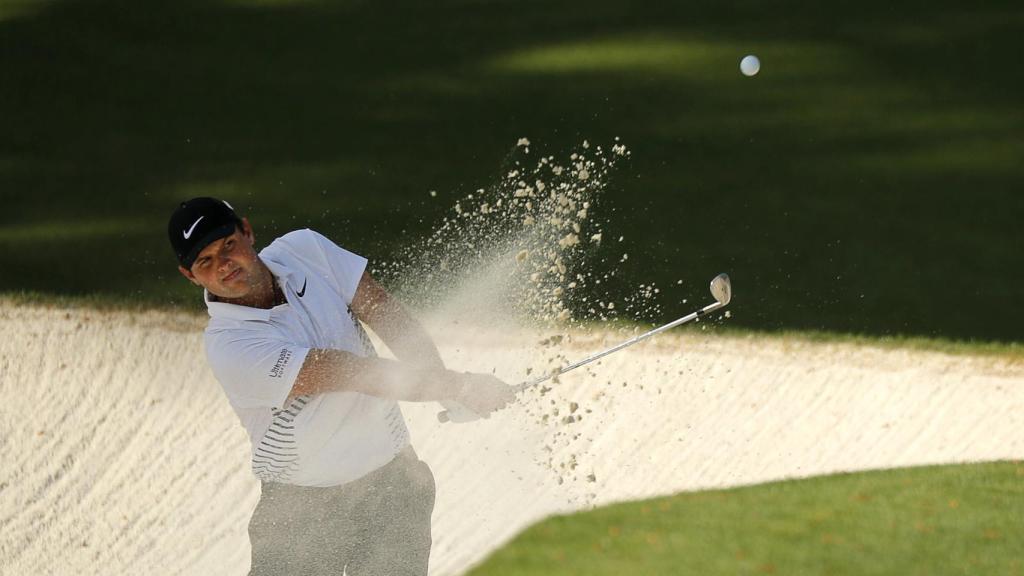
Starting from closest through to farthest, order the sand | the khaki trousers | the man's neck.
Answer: the man's neck < the khaki trousers < the sand

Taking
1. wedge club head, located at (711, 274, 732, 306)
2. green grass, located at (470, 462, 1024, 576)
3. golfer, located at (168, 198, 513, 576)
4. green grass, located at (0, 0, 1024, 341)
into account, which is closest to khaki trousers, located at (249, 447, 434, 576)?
golfer, located at (168, 198, 513, 576)

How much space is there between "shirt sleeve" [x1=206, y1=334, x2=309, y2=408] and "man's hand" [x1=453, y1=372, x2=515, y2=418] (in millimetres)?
405

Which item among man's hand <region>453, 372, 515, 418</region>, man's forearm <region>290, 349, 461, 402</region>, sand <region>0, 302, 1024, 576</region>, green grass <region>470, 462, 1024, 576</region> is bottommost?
sand <region>0, 302, 1024, 576</region>

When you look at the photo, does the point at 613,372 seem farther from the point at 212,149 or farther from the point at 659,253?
the point at 212,149

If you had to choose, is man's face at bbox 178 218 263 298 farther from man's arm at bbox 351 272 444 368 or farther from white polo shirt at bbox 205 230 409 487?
man's arm at bbox 351 272 444 368

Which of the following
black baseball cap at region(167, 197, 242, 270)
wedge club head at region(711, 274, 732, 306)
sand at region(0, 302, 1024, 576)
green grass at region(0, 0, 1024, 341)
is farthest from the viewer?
green grass at region(0, 0, 1024, 341)

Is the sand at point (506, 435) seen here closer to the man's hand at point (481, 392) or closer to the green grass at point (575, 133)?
the green grass at point (575, 133)

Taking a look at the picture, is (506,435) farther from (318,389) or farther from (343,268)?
(318,389)

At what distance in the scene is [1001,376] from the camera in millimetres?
6375

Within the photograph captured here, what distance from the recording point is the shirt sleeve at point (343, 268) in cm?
344

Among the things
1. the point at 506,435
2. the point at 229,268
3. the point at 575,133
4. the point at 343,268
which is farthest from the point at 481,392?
the point at 575,133

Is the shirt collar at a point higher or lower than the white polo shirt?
higher

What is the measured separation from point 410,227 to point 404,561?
4476 mm

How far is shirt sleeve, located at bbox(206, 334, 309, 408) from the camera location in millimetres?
3125
